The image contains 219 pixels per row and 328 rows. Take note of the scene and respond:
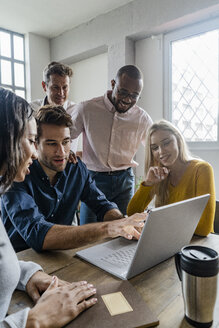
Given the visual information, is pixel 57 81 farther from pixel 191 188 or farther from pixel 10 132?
pixel 10 132

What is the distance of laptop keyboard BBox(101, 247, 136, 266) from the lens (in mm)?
921

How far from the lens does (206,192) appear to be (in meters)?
1.41

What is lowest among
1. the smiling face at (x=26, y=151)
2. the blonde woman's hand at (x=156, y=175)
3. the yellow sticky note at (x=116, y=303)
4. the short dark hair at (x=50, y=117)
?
the yellow sticky note at (x=116, y=303)

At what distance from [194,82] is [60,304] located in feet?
8.47

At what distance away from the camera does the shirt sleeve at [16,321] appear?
1.96 feet

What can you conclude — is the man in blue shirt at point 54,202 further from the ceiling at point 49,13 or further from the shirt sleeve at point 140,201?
the ceiling at point 49,13

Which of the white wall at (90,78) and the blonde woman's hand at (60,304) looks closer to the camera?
the blonde woman's hand at (60,304)

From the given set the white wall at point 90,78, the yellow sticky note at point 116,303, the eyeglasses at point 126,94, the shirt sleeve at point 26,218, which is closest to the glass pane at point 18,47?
the white wall at point 90,78

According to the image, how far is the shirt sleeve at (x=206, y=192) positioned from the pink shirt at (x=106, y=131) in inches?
31.0

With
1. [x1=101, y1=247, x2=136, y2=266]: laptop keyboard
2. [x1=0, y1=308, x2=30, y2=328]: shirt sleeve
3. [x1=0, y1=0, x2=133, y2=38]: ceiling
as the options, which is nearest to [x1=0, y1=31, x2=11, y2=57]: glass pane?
[x1=0, y1=0, x2=133, y2=38]: ceiling

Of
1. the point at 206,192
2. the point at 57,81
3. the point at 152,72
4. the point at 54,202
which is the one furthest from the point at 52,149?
the point at 152,72

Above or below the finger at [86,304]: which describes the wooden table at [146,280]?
below

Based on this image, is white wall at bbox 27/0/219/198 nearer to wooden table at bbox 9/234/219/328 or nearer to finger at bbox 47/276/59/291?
wooden table at bbox 9/234/219/328

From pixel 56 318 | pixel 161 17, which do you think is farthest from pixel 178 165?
pixel 161 17
